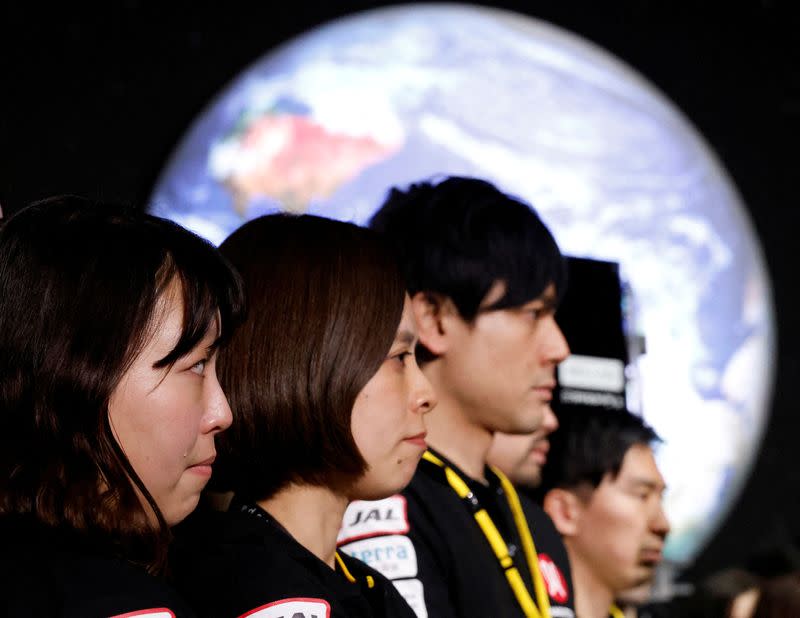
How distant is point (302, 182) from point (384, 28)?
2.88 feet

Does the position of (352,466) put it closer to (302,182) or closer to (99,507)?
(99,507)

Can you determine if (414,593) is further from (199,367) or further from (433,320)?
(199,367)

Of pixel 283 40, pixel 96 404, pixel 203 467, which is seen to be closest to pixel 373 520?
pixel 203 467

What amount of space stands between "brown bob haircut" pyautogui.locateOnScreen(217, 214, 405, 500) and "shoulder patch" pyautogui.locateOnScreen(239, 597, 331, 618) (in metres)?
0.29

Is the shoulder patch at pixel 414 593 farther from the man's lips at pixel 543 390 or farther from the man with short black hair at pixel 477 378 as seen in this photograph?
the man's lips at pixel 543 390

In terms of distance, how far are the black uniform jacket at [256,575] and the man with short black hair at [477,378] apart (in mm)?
408

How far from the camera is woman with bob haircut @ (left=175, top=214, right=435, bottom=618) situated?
1838 millimetres

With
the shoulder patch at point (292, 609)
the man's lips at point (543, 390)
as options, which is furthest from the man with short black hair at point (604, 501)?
the shoulder patch at point (292, 609)

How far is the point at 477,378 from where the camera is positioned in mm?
2492

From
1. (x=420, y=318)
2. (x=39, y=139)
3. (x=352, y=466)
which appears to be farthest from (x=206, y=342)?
(x=39, y=139)

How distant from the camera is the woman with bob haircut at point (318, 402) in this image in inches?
72.4

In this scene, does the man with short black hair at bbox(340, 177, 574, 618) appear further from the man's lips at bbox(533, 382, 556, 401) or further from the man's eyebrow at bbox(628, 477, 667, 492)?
the man's eyebrow at bbox(628, 477, 667, 492)

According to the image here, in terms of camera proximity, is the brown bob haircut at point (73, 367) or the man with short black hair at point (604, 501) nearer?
the brown bob haircut at point (73, 367)

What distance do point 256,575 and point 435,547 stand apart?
654 mm
